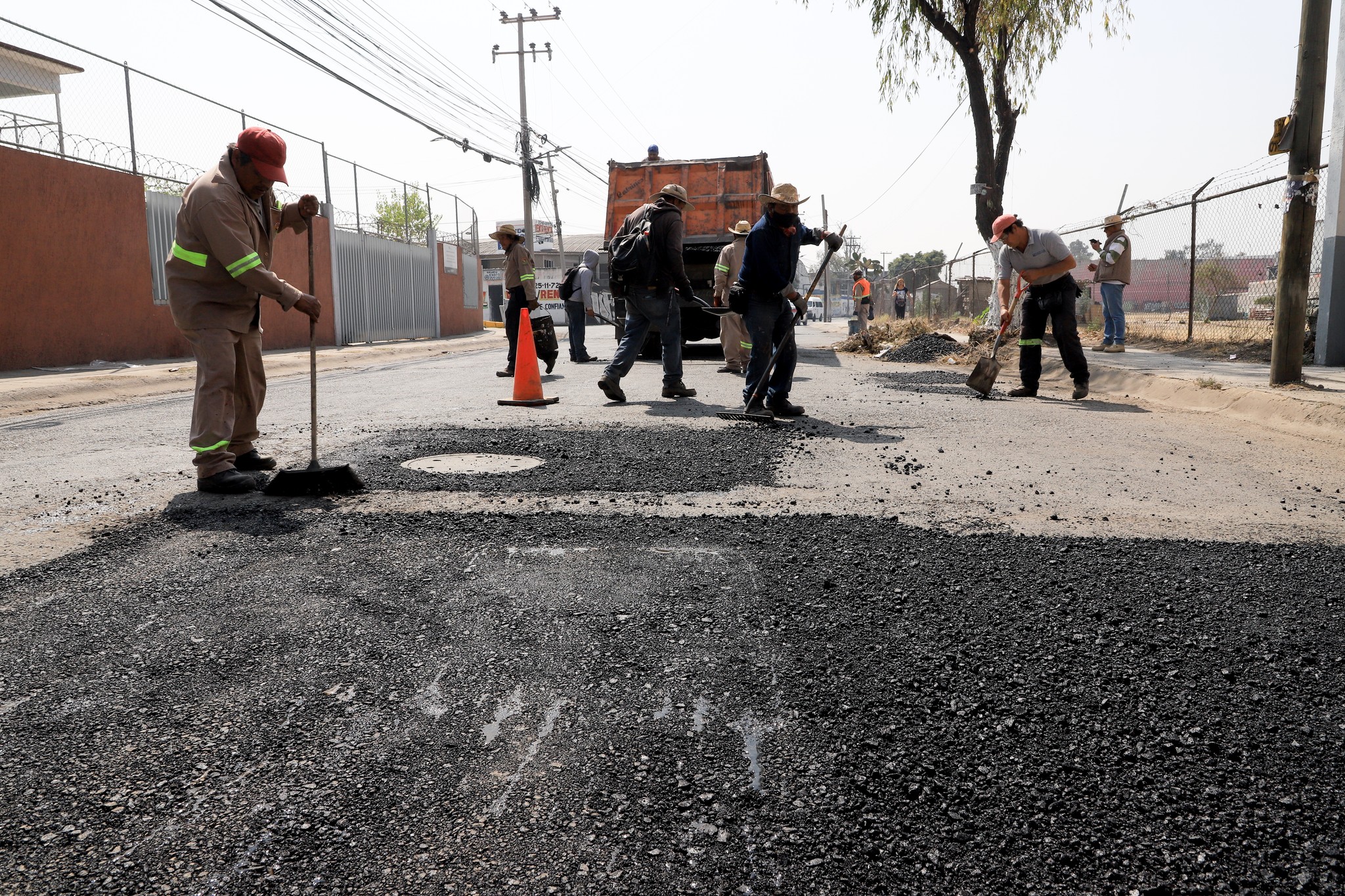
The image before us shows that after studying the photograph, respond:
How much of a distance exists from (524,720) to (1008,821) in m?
1.13

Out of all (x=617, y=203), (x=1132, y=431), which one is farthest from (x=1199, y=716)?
(x=617, y=203)

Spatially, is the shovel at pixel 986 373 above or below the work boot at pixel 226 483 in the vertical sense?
above

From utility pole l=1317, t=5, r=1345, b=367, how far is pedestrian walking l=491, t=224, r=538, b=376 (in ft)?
28.3

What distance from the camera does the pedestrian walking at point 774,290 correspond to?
7.22 m

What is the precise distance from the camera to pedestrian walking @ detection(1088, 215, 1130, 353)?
13.4 m

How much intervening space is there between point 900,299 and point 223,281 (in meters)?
30.9

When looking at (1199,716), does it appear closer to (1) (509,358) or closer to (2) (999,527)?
(2) (999,527)

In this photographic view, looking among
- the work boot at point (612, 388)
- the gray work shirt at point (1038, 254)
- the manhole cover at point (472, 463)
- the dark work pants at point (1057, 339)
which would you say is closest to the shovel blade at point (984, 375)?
the dark work pants at point (1057, 339)

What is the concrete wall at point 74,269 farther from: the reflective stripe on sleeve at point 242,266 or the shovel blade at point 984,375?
the shovel blade at point 984,375

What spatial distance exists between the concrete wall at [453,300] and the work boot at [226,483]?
26.2 metres

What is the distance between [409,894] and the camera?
1.68m

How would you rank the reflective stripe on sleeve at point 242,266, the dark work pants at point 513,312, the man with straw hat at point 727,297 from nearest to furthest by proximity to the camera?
the reflective stripe on sleeve at point 242,266, the man with straw hat at point 727,297, the dark work pants at point 513,312

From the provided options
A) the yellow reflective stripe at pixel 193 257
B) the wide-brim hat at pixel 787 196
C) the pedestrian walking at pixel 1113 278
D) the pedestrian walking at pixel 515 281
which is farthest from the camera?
the pedestrian walking at pixel 1113 278

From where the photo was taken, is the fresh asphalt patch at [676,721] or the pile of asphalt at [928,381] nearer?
the fresh asphalt patch at [676,721]
